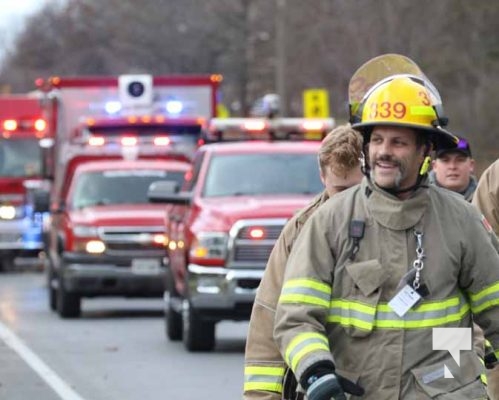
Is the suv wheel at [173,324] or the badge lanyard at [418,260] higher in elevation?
the badge lanyard at [418,260]

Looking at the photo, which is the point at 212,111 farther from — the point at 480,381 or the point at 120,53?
the point at 120,53

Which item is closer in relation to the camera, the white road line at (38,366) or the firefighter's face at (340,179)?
the firefighter's face at (340,179)

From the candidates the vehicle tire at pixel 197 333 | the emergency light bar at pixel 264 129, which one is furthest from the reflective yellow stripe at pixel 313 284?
the emergency light bar at pixel 264 129

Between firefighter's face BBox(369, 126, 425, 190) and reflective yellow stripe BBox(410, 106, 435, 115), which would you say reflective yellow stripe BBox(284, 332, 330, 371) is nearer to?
firefighter's face BBox(369, 126, 425, 190)

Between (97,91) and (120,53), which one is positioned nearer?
(97,91)

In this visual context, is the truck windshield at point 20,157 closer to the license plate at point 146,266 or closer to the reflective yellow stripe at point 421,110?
the license plate at point 146,266

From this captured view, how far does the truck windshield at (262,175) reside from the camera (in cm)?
1662

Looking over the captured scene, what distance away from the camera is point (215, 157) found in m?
16.8

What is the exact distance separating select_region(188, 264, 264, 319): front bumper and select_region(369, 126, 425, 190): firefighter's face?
10.1 meters

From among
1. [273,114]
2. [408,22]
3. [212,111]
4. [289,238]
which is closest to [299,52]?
[408,22]

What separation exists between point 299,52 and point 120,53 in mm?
27022

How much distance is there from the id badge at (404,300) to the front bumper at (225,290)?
10.2 metres

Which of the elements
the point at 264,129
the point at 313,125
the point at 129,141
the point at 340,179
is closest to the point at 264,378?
the point at 340,179

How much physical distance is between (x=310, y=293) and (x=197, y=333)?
10885mm
